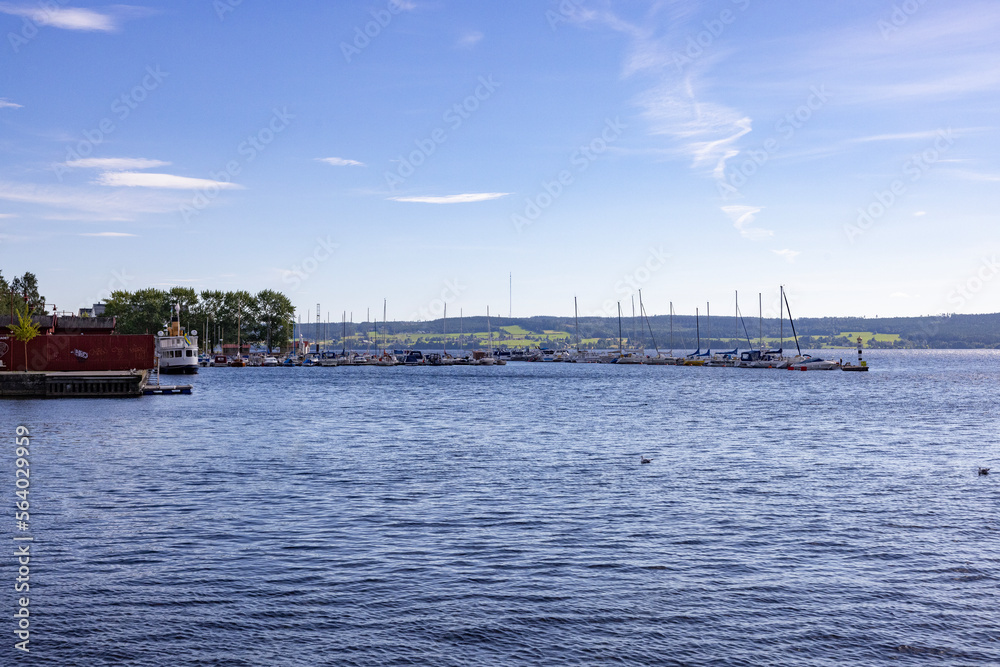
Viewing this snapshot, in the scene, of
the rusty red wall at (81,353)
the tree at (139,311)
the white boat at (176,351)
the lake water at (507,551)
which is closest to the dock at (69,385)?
the rusty red wall at (81,353)

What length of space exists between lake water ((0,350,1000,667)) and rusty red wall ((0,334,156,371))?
50.9 meters

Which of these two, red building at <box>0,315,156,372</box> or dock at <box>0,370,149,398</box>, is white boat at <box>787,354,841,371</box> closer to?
red building at <box>0,315,156,372</box>

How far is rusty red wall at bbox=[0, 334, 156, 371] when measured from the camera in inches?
3620

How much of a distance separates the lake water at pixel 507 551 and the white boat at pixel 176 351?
8592cm

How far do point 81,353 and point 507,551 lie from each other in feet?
289

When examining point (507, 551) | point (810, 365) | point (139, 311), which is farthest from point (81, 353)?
point (810, 365)

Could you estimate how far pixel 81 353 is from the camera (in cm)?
9525

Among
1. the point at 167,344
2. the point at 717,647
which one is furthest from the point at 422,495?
the point at 167,344

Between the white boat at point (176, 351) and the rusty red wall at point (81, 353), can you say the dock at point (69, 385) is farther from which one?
the white boat at point (176, 351)

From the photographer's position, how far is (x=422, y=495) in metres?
29.4

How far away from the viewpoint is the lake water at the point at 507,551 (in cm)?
1509

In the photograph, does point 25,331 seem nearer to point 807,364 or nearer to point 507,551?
point 507,551

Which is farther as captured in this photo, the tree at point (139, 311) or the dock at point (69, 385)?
the tree at point (139, 311)

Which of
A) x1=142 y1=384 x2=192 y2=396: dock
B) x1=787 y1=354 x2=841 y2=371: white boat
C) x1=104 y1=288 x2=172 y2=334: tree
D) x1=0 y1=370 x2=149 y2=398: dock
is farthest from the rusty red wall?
x1=787 y1=354 x2=841 y2=371: white boat
